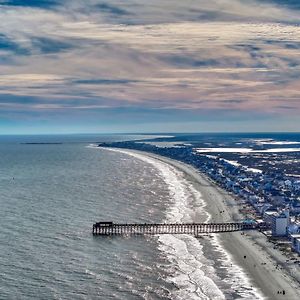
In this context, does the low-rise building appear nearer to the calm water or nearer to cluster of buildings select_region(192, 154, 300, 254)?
cluster of buildings select_region(192, 154, 300, 254)

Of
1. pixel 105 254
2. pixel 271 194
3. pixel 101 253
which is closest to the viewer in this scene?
pixel 105 254

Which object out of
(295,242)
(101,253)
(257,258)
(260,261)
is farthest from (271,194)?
(101,253)

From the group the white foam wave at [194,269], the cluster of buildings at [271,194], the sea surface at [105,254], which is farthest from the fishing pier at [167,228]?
the cluster of buildings at [271,194]

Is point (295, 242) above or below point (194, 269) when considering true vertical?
above

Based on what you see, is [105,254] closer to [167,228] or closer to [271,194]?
[167,228]

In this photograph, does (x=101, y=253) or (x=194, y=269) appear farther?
(x=101, y=253)

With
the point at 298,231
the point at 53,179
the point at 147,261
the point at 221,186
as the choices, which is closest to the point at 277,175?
the point at 221,186

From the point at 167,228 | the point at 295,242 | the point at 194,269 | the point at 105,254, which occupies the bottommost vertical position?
the point at 194,269

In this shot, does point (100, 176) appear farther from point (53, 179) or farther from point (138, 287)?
point (138, 287)

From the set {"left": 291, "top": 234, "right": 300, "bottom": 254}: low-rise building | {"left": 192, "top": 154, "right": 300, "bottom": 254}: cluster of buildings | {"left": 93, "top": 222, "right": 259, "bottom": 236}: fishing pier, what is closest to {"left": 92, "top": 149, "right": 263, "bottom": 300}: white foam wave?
{"left": 93, "top": 222, "right": 259, "bottom": 236}: fishing pier

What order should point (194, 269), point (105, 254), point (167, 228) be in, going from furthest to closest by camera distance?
point (167, 228), point (105, 254), point (194, 269)
